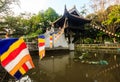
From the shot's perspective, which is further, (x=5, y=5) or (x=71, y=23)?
(x=71, y=23)

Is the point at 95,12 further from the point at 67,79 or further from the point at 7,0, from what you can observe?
the point at 67,79

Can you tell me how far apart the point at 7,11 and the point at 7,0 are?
38.1 inches

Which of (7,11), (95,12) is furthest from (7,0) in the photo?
(95,12)

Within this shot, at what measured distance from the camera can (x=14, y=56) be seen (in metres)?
2.43

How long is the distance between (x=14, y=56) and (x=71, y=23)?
74.8 ft

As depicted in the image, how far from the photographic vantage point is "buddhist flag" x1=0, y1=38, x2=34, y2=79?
7.54ft

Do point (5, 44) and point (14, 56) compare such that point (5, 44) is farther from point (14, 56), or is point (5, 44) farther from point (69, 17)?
point (69, 17)

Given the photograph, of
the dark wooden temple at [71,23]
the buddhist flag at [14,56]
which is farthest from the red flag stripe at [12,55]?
the dark wooden temple at [71,23]

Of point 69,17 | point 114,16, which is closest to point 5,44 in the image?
point 69,17

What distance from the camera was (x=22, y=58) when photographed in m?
2.55

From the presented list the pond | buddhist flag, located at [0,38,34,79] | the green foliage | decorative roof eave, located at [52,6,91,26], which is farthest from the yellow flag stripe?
the green foliage

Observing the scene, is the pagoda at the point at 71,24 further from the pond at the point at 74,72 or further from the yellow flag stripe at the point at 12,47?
the yellow flag stripe at the point at 12,47

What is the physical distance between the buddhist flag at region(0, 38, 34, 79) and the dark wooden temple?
20931 millimetres

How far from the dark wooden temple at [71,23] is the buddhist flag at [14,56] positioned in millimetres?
20931
